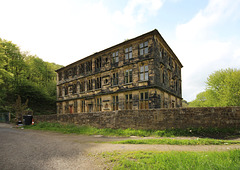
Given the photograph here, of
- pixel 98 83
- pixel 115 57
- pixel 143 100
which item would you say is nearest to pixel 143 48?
pixel 115 57

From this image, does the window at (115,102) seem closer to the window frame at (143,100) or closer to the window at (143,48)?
the window frame at (143,100)

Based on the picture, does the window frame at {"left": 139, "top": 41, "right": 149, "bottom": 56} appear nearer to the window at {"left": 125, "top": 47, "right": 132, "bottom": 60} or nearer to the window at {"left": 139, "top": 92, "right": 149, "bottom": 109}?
the window at {"left": 125, "top": 47, "right": 132, "bottom": 60}

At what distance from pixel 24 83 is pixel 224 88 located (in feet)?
142

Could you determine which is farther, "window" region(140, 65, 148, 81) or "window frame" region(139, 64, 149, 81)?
"window" region(140, 65, 148, 81)

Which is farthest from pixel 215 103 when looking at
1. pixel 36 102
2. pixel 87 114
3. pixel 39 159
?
pixel 36 102

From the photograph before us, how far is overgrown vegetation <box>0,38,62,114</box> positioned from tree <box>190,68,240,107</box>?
37.4 metres

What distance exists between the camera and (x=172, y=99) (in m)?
21.2

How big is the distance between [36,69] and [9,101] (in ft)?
38.8

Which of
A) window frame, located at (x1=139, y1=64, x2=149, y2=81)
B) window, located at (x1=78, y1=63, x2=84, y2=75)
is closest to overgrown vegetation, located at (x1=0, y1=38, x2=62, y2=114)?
window, located at (x1=78, y1=63, x2=84, y2=75)

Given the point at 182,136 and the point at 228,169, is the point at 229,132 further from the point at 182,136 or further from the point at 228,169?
the point at 228,169

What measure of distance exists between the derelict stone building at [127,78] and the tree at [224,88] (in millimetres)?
9822

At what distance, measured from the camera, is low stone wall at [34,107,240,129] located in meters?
8.77

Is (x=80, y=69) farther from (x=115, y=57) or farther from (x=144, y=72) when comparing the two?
(x=144, y=72)

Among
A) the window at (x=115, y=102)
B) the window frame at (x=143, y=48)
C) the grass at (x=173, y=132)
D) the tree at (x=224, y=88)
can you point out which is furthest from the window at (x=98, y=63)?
the tree at (x=224, y=88)
